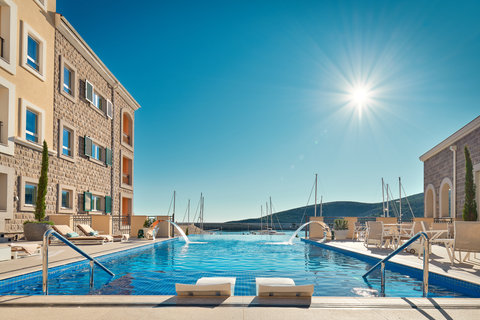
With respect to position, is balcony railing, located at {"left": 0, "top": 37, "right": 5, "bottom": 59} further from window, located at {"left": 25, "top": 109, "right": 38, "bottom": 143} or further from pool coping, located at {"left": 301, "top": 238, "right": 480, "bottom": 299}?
pool coping, located at {"left": 301, "top": 238, "right": 480, "bottom": 299}

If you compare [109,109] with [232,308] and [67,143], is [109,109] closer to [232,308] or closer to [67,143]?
[67,143]

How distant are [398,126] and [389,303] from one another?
18320 mm

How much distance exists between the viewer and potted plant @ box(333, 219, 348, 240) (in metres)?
15.7

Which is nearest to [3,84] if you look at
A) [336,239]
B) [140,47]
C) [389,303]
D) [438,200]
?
[140,47]

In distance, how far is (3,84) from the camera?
36.8ft

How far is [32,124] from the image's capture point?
43.0 ft

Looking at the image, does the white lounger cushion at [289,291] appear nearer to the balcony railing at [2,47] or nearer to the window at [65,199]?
the balcony railing at [2,47]

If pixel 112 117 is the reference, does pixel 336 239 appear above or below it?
below

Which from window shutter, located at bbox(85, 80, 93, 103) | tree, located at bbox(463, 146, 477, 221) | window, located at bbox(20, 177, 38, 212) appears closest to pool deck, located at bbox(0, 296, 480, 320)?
window, located at bbox(20, 177, 38, 212)

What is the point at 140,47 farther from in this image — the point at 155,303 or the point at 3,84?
the point at 155,303

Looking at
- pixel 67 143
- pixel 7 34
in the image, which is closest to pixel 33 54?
pixel 7 34

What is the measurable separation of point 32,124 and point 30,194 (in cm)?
255

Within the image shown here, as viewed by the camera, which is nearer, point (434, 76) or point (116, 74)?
point (434, 76)

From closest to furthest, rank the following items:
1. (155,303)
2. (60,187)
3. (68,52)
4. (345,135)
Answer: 1. (155,303)
2. (60,187)
3. (68,52)
4. (345,135)
